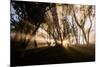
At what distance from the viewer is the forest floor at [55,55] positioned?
2.25 metres

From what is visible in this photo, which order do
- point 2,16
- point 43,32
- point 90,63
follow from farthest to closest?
point 90,63 < point 43,32 < point 2,16

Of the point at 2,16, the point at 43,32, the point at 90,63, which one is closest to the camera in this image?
the point at 2,16

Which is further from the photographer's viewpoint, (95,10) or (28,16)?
(95,10)

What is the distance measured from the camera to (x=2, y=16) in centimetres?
217

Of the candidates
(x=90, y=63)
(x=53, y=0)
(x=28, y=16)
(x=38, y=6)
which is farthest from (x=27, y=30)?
(x=90, y=63)

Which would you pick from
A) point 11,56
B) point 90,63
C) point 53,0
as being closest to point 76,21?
point 53,0

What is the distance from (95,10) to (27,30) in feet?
2.97

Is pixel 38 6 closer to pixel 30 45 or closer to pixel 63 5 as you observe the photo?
pixel 63 5

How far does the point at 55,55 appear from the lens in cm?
237

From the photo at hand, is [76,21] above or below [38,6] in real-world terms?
below

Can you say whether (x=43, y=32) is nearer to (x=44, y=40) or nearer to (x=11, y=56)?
(x=44, y=40)

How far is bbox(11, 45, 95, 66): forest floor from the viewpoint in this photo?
2249 millimetres

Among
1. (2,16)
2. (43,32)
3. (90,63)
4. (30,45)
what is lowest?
(90,63)

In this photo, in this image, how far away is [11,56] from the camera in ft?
7.20
